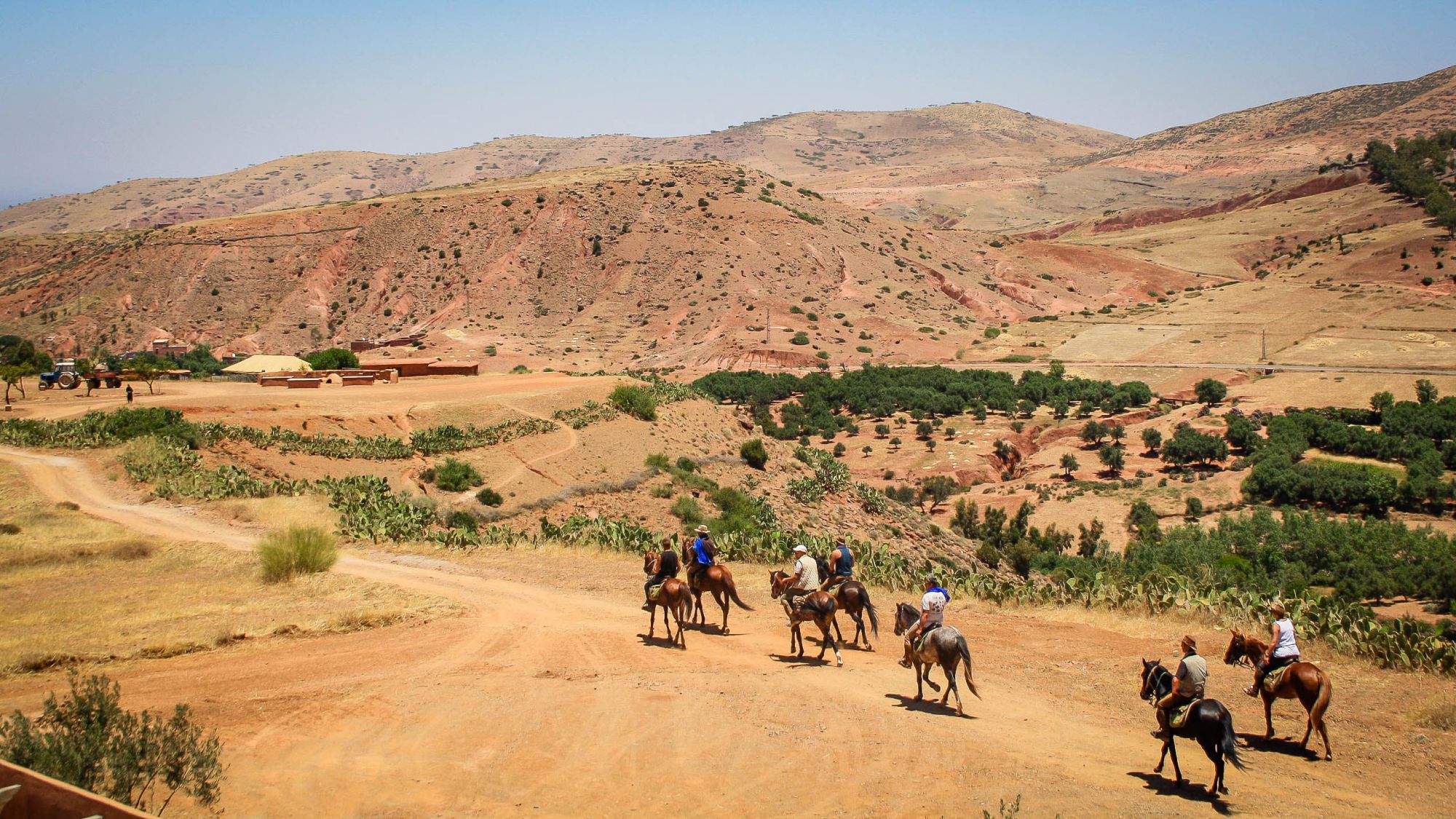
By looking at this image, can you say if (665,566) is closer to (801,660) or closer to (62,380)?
(801,660)

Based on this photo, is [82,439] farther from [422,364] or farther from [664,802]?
[664,802]

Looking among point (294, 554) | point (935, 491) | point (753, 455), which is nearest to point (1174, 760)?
point (294, 554)

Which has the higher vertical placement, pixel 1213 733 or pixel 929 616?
pixel 929 616

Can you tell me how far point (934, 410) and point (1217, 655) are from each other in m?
51.9

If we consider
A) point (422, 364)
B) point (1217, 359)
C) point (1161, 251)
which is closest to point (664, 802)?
point (422, 364)

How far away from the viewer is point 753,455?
39344mm

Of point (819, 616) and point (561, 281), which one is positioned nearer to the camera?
point (819, 616)

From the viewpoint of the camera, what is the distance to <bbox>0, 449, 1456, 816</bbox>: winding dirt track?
392 inches

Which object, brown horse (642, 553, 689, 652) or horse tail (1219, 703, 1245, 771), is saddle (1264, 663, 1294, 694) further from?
brown horse (642, 553, 689, 652)

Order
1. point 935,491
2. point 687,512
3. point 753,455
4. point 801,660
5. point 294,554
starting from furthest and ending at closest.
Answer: point 935,491
point 753,455
point 687,512
point 294,554
point 801,660

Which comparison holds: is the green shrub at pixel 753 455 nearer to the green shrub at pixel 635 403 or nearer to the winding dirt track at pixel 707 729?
the green shrub at pixel 635 403

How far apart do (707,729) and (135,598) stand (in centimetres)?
1044

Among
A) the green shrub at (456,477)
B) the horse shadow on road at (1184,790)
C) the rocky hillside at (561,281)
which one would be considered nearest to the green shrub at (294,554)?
A: the green shrub at (456,477)

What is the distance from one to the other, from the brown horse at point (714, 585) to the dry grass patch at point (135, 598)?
4.32 metres
